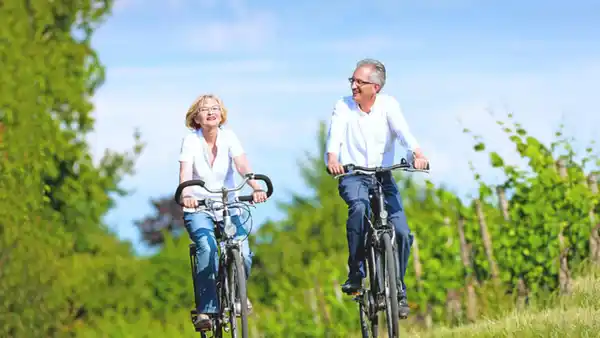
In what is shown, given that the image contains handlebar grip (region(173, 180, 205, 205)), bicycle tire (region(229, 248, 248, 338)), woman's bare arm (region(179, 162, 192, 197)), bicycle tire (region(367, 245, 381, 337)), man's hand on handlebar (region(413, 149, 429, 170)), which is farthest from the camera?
woman's bare arm (region(179, 162, 192, 197))

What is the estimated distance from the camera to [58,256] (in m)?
17.9

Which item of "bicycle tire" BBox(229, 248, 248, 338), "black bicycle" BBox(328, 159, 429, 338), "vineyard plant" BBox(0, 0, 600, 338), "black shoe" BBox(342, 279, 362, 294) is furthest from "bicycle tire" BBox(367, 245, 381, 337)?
"vineyard plant" BBox(0, 0, 600, 338)

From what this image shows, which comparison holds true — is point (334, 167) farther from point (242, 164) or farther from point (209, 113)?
point (209, 113)

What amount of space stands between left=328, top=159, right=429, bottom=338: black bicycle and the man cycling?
9 centimetres

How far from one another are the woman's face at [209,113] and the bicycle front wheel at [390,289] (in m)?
1.53

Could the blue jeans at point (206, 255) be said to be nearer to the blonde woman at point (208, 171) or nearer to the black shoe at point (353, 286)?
the blonde woman at point (208, 171)

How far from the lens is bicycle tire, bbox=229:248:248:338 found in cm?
736

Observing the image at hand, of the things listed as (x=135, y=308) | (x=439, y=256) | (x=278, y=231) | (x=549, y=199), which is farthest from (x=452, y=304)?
(x=278, y=231)

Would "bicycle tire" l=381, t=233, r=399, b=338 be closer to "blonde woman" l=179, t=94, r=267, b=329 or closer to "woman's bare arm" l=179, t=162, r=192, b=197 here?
"blonde woman" l=179, t=94, r=267, b=329

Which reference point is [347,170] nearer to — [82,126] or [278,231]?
[82,126]

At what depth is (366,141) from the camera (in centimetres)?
776

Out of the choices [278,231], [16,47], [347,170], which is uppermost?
[16,47]

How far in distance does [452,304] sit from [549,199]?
1.65 metres

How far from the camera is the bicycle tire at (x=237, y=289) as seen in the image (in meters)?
7.36
